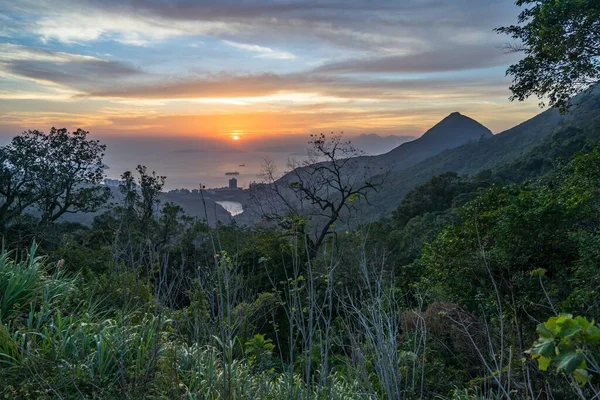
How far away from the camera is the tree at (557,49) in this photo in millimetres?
8875

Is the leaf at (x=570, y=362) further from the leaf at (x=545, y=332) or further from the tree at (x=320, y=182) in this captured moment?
the tree at (x=320, y=182)

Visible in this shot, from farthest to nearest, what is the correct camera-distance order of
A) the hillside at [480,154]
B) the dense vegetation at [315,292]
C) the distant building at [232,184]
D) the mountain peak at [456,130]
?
the mountain peak at [456,130]
the hillside at [480,154]
the distant building at [232,184]
the dense vegetation at [315,292]

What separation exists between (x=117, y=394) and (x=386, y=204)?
126 feet

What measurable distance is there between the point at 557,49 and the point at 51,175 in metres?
15.0

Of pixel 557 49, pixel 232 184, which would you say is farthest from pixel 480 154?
pixel 557 49

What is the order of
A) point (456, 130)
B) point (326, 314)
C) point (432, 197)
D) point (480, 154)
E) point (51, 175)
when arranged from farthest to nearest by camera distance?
point (456, 130)
point (480, 154)
point (432, 197)
point (51, 175)
point (326, 314)

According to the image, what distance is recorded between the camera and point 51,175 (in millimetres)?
16109

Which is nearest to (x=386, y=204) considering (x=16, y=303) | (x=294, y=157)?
(x=294, y=157)

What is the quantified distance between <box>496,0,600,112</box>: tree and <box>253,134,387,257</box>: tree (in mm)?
6687

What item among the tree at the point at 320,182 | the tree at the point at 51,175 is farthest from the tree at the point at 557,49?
the tree at the point at 51,175

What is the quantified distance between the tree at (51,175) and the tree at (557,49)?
13562 mm

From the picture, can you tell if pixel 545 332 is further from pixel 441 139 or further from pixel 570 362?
pixel 441 139

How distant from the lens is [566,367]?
1233 mm

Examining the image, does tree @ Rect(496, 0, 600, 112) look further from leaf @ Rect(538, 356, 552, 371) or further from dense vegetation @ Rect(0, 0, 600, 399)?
leaf @ Rect(538, 356, 552, 371)
